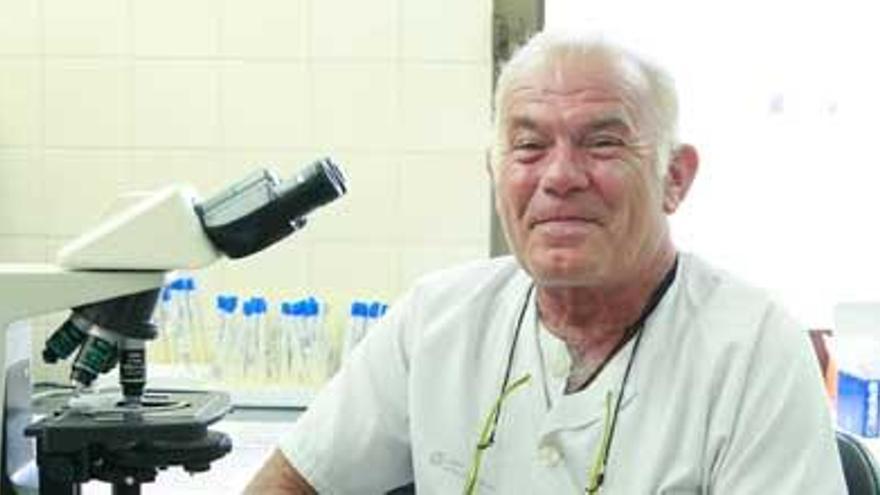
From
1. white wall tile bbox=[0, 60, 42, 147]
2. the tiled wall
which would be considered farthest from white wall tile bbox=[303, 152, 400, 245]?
white wall tile bbox=[0, 60, 42, 147]

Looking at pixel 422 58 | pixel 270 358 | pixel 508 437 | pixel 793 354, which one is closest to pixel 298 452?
pixel 508 437

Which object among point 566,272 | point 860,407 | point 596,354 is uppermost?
point 566,272

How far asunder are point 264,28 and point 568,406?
1.23 meters

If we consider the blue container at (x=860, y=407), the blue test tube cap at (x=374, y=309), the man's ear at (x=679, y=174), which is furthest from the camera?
the blue test tube cap at (x=374, y=309)

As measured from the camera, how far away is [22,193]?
2.39m

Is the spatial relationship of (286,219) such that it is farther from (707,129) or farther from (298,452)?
(707,129)

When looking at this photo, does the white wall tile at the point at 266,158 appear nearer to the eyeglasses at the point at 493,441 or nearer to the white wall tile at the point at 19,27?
the white wall tile at the point at 19,27

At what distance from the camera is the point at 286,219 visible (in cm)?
132

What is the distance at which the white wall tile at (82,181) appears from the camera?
238cm

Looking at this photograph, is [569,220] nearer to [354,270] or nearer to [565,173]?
[565,173]

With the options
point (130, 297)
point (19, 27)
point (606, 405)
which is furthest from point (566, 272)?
point (19, 27)

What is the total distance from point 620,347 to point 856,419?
93 centimetres

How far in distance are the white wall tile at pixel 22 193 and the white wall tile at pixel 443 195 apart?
0.73 metres

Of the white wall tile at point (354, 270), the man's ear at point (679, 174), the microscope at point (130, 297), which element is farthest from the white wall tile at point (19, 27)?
the man's ear at point (679, 174)
